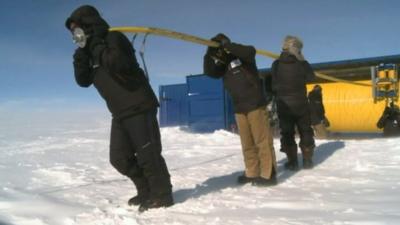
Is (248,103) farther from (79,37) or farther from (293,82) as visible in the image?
(79,37)

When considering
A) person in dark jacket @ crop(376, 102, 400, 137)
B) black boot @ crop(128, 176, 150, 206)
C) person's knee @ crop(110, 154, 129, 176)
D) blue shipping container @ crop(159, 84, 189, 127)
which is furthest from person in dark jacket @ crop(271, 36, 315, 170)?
blue shipping container @ crop(159, 84, 189, 127)

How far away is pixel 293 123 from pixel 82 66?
2.87 m

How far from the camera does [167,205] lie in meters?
3.35

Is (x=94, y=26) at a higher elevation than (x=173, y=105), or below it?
higher

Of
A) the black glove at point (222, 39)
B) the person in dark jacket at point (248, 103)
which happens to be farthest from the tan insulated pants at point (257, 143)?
the black glove at point (222, 39)

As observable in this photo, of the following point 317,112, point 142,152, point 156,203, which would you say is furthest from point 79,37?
point 317,112

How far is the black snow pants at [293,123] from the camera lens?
526 cm

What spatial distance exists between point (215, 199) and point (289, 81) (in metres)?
2.24

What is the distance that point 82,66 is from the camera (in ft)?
11.5

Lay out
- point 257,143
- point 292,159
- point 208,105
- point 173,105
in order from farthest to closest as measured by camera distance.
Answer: point 173,105 → point 208,105 → point 292,159 → point 257,143

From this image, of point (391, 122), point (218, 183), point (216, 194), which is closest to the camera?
point (216, 194)

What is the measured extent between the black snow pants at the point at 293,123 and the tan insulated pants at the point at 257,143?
40.9 inches

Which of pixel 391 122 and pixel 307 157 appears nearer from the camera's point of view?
pixel 307 157

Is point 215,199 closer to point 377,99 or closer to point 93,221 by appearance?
point 93,221
